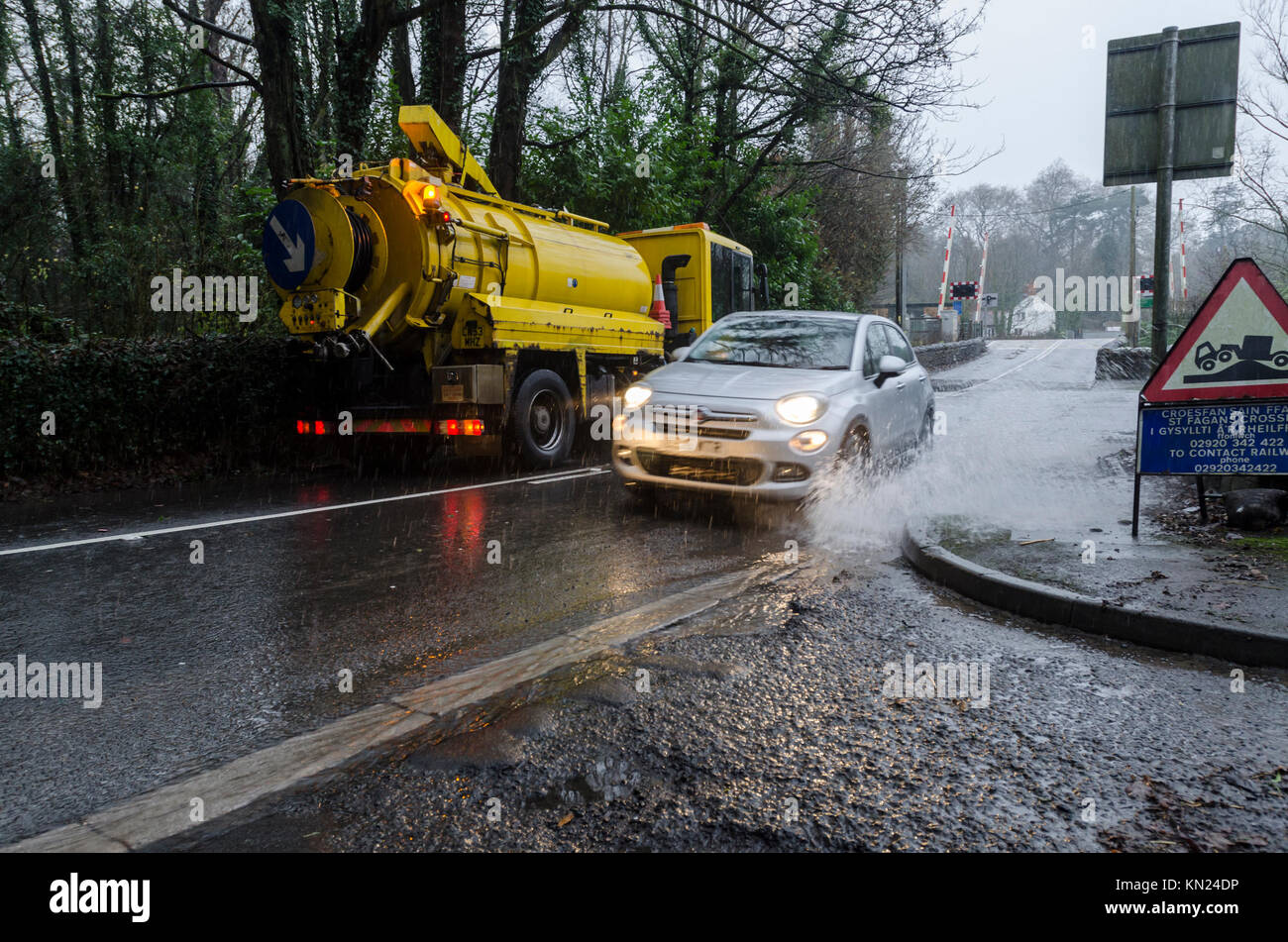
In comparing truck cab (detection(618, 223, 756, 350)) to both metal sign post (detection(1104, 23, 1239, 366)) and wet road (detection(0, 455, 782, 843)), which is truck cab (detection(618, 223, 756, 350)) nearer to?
wet road (detection(0, 455, 782, 843))

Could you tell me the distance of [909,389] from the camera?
8.96 metres

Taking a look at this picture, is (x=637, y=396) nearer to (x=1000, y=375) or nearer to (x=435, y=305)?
(x=435, y=305)

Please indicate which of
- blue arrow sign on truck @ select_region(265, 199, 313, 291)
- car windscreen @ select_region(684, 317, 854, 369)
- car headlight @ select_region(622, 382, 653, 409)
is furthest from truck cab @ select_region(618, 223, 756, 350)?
car headlight @ select_region(622, 382, 653, 409)

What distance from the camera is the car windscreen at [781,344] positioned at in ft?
25.7

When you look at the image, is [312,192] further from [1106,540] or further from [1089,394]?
[1089,394]

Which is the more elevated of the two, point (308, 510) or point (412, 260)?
point (412, 260)

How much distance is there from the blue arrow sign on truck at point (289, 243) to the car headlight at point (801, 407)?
512 cm

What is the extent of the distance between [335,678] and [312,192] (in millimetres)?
6635

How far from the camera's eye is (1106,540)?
5.68 meters

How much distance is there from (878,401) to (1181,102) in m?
3.62

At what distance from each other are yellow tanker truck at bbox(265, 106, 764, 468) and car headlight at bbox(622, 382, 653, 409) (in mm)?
2004

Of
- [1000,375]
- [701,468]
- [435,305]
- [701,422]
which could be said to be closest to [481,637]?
[701,468]

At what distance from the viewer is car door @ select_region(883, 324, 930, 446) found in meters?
8.67

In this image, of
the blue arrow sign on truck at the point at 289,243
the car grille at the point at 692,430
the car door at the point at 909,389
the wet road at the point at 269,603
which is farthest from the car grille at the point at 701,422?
the blue arrow sign on truck at the point at 289,243
